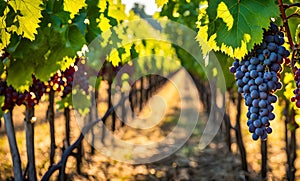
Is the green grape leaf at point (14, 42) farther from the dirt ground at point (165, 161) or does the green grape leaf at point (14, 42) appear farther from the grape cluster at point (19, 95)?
the dirt ground at point (165, 161)

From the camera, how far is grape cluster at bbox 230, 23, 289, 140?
172 centimetres

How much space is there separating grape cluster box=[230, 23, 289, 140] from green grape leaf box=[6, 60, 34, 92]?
1.77 meters

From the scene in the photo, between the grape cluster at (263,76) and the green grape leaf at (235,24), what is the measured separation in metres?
0.06

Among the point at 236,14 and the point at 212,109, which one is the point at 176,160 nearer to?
the point at 212,109

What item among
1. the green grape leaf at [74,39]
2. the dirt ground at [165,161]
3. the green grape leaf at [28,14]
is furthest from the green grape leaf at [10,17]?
the dirt ground at [165,161]

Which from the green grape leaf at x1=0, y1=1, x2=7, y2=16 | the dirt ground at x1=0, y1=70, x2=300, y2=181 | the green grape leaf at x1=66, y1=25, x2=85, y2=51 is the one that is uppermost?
the green grape leaf at x1=66, y1=25, x2=85, y2=51

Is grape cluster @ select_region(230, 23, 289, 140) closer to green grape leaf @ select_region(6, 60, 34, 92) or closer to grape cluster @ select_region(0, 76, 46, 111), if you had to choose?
green grape leaf @ select_region(6, 60, 34, 92)

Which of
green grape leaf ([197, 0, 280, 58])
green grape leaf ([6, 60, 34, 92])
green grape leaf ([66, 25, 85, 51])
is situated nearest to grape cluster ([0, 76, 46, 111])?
green grape leaf ([6, 60, 34, 92])

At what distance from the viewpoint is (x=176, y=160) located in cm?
799

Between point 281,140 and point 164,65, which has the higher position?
point 164,65

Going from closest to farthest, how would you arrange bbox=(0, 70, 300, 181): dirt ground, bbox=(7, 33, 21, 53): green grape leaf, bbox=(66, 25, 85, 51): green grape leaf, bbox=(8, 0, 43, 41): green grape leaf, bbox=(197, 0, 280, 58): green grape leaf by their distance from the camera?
bbox=(197, 0, 280, 58): green grape leaf < bbox=(8, 0, 43, 41): green grape leaf < bbox=(7, 33, 21, 53): green grape leaf < bbox=(66, 25, 85, 51): green grape leaf < bbox=(0, 70, 300, 181): dirt ground

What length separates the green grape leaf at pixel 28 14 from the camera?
6.86ft

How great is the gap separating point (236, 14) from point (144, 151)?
7.10 metres

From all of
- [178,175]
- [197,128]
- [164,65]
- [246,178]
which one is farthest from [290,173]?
[164,65]
